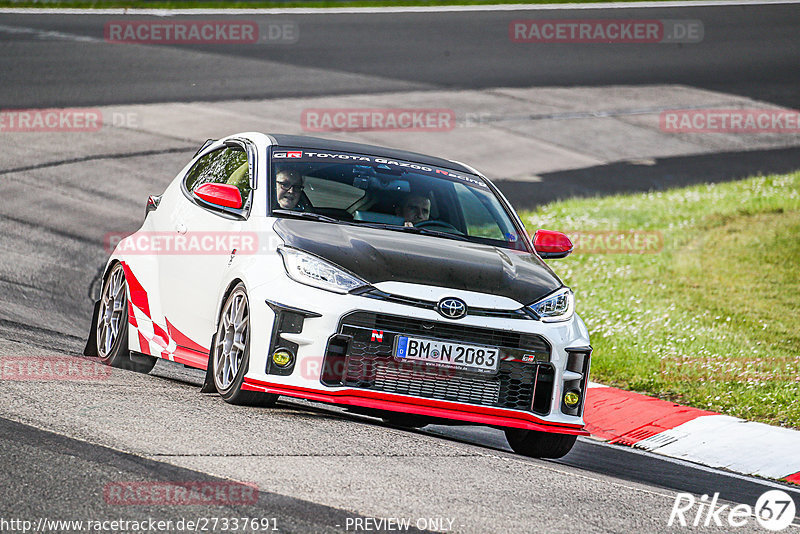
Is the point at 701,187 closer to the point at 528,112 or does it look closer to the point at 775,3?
the point at 528,112

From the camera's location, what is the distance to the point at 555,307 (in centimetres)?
707

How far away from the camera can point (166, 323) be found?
7.98 metres

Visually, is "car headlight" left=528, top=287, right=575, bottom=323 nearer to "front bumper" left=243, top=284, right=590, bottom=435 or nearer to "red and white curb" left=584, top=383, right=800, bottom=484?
"front bumper" left=243, top=284, right=590, bottom=435

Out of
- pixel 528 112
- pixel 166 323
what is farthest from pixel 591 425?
pixel 528 112

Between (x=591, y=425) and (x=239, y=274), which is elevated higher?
(x=239, y=274)

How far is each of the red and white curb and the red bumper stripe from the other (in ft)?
6.59

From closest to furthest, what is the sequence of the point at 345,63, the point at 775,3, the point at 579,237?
the point at 579,237
the point at 345,63
the point at 775,3

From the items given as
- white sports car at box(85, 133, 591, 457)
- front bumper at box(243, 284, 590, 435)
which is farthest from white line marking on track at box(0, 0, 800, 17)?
front bumper at box(243, 284, 590, 435)

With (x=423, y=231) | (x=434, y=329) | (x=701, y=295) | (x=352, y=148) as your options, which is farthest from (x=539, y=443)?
(x=701, y=295)

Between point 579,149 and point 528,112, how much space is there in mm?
2044

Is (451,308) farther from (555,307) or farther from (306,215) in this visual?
(306,215)

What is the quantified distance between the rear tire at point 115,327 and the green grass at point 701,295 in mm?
3893

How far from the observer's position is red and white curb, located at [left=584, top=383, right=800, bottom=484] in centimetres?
814

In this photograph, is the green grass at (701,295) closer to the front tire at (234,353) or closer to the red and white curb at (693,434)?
the red and white curb at (693,434)
